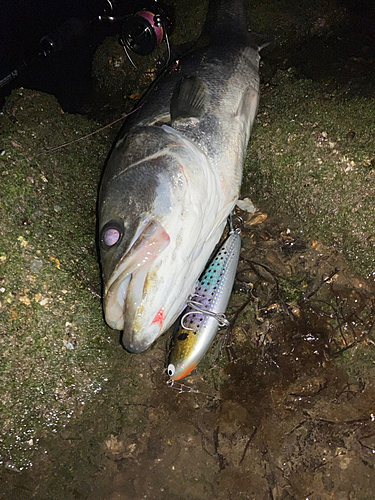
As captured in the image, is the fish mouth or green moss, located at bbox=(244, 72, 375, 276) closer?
the fish mouth

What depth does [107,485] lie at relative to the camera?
2.72 metres

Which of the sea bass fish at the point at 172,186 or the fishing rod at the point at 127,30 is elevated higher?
the fishing rod at the point at 127,30

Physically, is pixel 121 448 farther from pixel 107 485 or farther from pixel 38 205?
pixel 38 205

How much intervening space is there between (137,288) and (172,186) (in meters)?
0.83

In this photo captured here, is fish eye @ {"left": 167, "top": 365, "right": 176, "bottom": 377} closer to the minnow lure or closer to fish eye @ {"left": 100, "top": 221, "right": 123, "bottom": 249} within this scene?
the minnow lure

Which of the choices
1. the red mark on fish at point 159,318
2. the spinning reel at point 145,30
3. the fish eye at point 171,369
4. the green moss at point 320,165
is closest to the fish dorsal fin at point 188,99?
the green moss at point 320,165

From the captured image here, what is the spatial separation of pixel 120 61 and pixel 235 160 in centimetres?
243

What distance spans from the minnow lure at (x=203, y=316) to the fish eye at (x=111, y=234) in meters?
0.93

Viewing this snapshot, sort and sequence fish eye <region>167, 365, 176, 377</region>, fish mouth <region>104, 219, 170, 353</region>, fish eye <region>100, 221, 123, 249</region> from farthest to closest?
fish eye <region>167, 365, 176, 377</region>
fish eye <region>100, 221, 123, 249</region>
fish mouth <region>104, 219, 170, 353</region>

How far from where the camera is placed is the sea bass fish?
2229 millimetres

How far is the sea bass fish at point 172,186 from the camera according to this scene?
7.31 ft

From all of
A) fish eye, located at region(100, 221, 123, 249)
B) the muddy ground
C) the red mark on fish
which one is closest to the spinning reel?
the muddy ground

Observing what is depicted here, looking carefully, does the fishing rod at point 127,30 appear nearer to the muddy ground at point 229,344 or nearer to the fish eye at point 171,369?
the muddy ground at point 229,344

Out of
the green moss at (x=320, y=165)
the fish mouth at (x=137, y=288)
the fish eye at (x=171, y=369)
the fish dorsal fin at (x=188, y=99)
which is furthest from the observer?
the green moss at (x=320, y=165)
